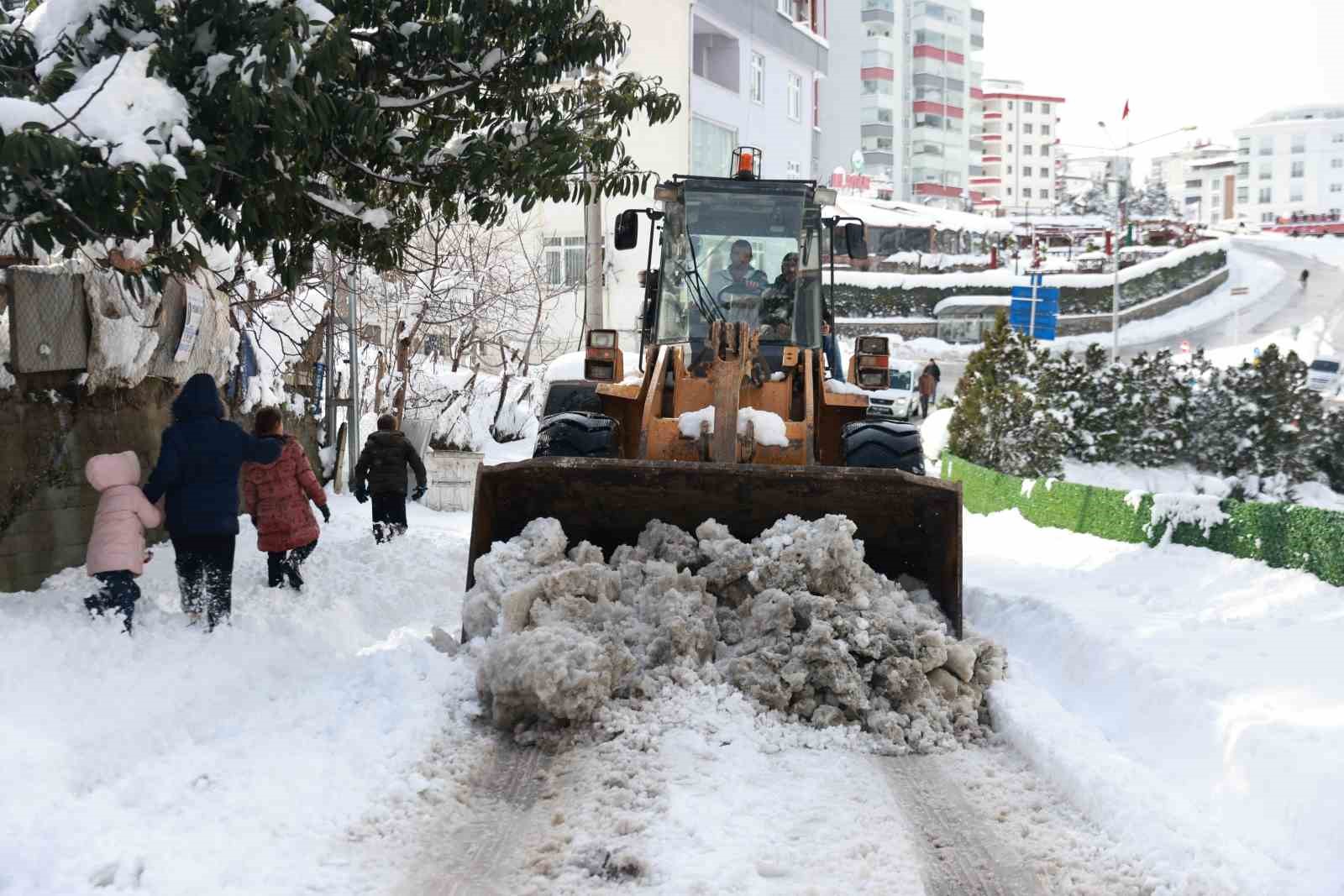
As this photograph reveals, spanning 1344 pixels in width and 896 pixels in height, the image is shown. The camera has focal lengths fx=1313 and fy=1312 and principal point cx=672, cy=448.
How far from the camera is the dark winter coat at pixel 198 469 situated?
7.90 metres

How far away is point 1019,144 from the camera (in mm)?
126375

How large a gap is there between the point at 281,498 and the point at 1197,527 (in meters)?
8.38

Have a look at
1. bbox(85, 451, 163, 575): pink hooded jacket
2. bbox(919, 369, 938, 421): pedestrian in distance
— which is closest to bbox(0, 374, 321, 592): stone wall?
bbox(85, 451, 163, 575): pink hooded jacket

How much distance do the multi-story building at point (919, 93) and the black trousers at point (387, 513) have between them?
7895cm

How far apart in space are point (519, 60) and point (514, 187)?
2.79 ft

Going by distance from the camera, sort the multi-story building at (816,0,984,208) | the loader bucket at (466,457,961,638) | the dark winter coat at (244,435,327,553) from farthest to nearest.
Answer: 1. the multi-story building at (816,0,984,208)
2. the dark winter coat at (244,435,327,553)
3. the loader bucket at (466,457,961,638)

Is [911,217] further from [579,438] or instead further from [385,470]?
[579,438]

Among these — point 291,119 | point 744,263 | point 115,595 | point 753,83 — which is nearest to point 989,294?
point 753,83

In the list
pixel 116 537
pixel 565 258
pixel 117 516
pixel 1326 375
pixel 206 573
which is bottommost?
pixel 206 573

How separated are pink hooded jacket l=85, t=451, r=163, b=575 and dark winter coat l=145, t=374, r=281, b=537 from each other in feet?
0.57

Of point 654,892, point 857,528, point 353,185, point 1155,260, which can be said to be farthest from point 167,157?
point 1155,260

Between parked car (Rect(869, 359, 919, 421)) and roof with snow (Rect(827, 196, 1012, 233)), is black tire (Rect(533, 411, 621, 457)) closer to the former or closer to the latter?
parked car (Rect(869, 359, 919, 421))

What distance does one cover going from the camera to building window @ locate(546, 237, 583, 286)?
3425 centimetres

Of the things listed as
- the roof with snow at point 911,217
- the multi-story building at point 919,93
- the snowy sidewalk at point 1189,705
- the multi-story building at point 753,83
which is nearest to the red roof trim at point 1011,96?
the multi-story building at point 919,93
